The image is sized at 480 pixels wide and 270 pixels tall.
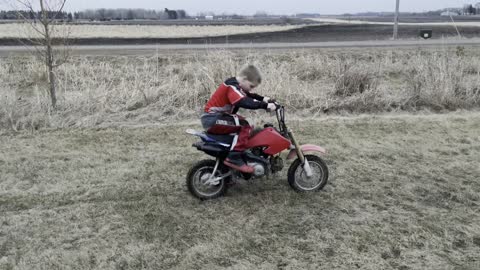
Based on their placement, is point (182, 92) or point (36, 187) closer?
point (36, 187)

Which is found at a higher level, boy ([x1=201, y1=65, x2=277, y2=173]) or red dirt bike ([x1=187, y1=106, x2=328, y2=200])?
boy ([x1=201, y1=65, x2=277, y2=173])

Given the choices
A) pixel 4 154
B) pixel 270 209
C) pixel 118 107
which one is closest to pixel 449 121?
pixel 270 209

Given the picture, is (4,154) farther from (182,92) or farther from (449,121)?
(449,121)

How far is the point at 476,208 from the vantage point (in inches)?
170

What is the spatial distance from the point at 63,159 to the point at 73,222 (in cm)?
195

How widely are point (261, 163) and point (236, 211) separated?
1.72 ft

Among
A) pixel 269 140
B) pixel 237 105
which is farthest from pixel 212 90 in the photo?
pixel 237 105

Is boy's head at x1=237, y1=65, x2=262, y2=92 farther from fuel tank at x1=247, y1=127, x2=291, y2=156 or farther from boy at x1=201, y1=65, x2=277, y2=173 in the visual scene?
fuel tank at x1=247, y1=127, x2=291, y2=156

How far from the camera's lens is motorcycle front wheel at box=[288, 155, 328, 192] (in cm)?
469

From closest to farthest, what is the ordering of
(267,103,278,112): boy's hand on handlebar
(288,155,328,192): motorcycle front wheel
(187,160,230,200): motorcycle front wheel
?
(267,103,278,112): boy's hand on handlebar < (187,160,230,200): motorcycle front wheel < (288,155,328,192): motorcycle front wheel

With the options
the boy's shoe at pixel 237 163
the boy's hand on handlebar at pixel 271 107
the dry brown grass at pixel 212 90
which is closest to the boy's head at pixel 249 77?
the boy's hand on handlebar at pixel 271 107

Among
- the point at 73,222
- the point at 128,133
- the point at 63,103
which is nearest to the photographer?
the point at 73,222

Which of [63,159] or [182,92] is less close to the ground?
[182,92]

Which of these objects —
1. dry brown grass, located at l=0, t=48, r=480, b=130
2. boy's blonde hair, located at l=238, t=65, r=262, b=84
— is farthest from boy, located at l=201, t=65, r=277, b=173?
dry brown grass, located at l=0, t=48, r=480, b=130
